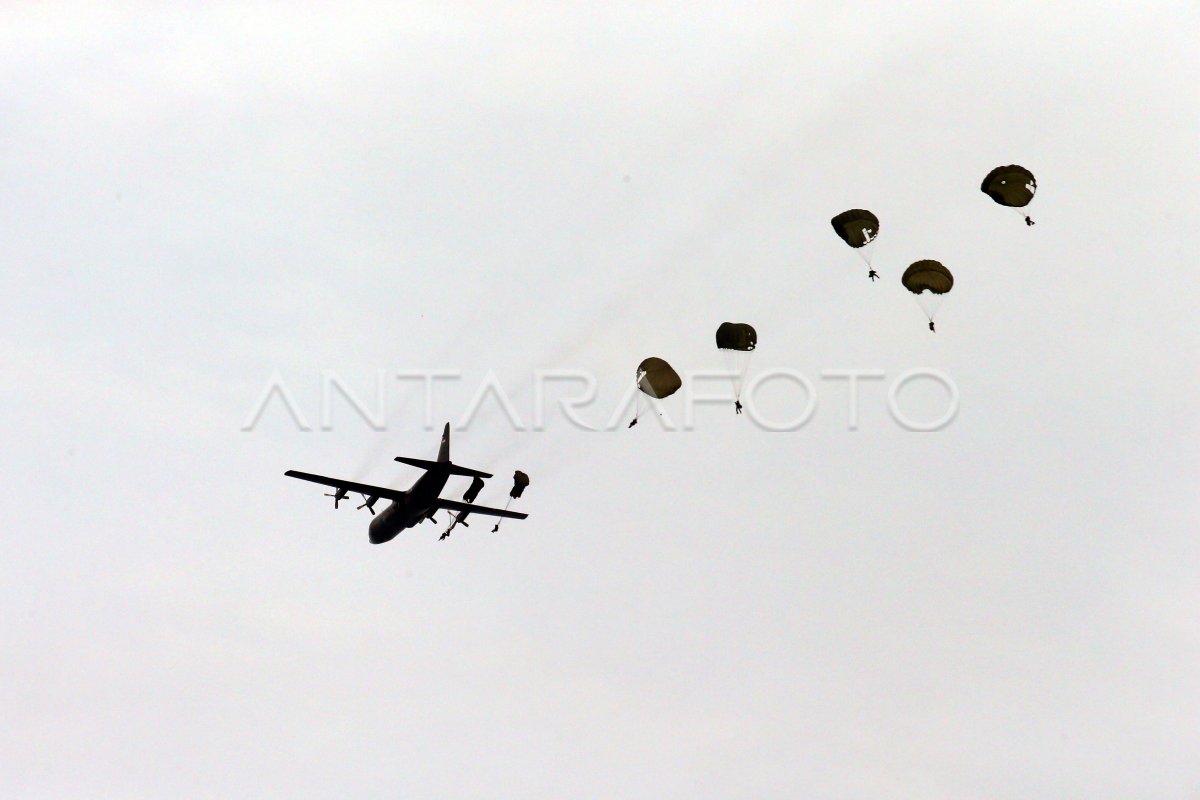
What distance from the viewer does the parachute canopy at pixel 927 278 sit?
151 feet

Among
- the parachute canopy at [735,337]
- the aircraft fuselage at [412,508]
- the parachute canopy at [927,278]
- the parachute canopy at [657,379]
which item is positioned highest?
the parachute canopy at [927,278]

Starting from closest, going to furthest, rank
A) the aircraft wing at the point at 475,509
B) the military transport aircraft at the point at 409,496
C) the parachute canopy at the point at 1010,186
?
the parachute canopy at the point at 1010,186
the military transport aircraft at the point at 409,496
the aircraft wing at the point at 475,509

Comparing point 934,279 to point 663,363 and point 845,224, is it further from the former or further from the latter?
point 663,363

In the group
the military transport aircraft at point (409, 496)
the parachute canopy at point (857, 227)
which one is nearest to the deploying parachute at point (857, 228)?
the parachute canopy at point (857, 227)

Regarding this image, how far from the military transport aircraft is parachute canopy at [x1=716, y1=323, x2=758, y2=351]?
13.7 metres

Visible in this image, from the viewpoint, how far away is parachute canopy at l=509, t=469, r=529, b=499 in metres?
51.0

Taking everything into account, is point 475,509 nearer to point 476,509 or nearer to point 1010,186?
point 476,509

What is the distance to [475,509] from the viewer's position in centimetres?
5966

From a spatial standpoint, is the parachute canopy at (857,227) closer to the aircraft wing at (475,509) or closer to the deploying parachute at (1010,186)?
the deploying parachute at (1010,186)

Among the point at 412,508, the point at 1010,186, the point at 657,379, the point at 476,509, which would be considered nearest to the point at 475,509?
the point at 476,509

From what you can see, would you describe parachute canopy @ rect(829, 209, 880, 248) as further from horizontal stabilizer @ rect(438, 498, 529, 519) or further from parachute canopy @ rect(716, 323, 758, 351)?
horizontal stabilizer @ rect(438, 498, 529, 519)

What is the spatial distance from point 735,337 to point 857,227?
7.75 metres

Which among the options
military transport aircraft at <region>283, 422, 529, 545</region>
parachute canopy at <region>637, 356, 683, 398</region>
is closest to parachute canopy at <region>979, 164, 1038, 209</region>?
parachute canopy at <region>637, 356, 683, 398</region>

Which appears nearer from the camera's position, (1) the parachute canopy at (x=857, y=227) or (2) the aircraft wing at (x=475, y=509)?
(1) the parachute canopy at (x=857, y=227)
